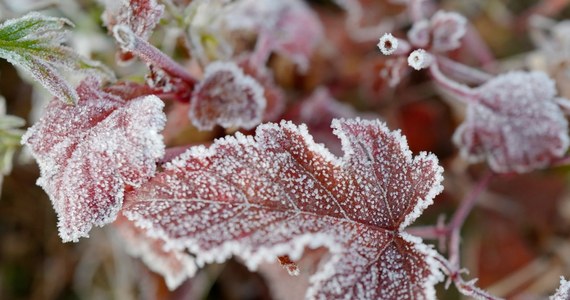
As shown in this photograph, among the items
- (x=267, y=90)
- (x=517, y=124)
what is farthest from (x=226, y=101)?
(x=517, y=124)

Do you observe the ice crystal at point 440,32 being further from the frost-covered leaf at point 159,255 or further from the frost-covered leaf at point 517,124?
the frost-covered leaf at point 159,255

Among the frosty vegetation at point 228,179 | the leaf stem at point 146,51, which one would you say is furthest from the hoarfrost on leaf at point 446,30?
the leaf stem at point 146,51

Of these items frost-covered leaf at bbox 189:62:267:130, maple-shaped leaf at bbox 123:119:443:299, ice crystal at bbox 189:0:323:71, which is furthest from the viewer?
ice crystal at bbox 189:0:323:71

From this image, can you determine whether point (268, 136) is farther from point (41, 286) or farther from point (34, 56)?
point (41, 286)

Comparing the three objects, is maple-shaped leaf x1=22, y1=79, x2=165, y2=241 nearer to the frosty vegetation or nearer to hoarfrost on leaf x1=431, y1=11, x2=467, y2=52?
the frosty vegetation

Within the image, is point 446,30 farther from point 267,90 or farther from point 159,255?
point 159,255

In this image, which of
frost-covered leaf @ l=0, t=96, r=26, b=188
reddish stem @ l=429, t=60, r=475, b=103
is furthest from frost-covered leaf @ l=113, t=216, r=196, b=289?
reddish stem @ l=429, t=60, r=475, b=103

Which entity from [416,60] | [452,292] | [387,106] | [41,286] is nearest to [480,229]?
[452,292]
